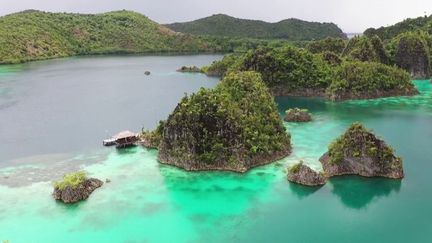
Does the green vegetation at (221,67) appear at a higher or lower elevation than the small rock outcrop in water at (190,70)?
higher

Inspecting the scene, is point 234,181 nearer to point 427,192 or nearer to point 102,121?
point 427,192

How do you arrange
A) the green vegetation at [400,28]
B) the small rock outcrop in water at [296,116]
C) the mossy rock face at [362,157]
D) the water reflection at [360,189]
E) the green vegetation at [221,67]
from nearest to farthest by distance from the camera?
1. the water reflection at [360,189]
2. the mossy rock face at [362,157]
3. the small rock outcrop in water at [296,116]
4. the green vegetation at [221,67]
5. the green vegetation at [400,28]

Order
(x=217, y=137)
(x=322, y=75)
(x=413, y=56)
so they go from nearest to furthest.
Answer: (x=217, y=137) → (x=322, y=75) → (x=413, y=56)

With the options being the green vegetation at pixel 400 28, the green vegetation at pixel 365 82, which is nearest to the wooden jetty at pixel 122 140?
the green vegetation at pixel 365 82

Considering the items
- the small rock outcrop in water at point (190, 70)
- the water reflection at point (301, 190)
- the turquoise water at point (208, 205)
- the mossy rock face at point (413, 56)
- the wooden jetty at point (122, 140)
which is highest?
the mossy rock face at point (413, 56)

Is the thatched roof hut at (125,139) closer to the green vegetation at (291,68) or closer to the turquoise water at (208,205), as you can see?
the turquoise water at (208,205)

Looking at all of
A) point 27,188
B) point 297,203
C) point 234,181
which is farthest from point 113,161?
point 297,203

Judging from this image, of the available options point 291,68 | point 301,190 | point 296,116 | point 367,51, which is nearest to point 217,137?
point 301,190

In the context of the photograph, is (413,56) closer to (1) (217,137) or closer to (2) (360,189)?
(2) (360,189)
